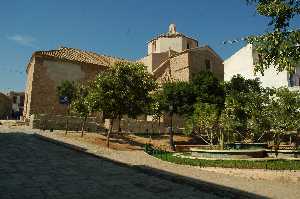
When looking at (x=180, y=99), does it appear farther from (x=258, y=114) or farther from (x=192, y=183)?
(x=192, y=183)

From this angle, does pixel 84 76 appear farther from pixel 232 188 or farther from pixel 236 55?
pixel 232 188

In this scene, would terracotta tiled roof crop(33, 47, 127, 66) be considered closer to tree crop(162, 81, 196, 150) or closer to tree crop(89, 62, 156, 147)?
tree crop(162, 81, 196, 150)

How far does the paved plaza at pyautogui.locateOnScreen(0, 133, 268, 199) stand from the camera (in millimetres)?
10242

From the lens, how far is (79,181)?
12.0 metres

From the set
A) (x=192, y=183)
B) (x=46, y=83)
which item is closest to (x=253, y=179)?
(x=192, y=183)

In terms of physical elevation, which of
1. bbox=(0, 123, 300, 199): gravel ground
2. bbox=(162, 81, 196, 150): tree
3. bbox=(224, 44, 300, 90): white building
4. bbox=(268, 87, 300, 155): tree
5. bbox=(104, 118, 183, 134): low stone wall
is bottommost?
bbox=(0, 123, 300, 199): gravel ground

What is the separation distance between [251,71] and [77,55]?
24.2 metres

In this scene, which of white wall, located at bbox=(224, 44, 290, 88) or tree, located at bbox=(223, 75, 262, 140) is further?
white wall, located at bbox=(224, 44, 290, 88)

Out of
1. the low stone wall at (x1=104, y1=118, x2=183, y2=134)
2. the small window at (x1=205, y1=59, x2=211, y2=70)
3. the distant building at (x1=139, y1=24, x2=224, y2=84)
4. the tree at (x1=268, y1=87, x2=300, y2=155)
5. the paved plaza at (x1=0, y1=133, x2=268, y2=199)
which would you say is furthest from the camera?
the small window at (x1=205, y1=59, x2=211, y2=70)

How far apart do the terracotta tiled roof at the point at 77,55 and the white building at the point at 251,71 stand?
711 inches

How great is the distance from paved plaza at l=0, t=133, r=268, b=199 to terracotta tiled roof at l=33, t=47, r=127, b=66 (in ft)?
95.0

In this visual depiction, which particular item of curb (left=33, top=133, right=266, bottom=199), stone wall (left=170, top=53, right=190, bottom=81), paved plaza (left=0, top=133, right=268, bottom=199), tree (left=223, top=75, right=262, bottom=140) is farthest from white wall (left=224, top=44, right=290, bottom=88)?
paved plaza (left=0, top=133, right=268, bottom=199)

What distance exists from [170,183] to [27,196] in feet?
17.2

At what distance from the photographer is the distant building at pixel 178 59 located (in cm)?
4725
